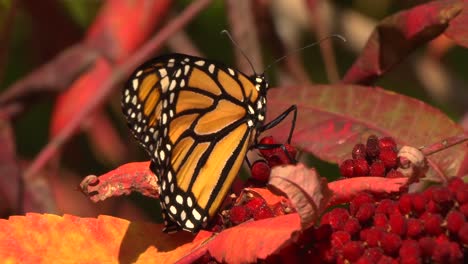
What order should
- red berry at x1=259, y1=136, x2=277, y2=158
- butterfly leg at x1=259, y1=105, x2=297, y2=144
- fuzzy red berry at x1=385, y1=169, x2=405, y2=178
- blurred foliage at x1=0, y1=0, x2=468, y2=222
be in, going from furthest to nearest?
1. blurred foliage at x1=0, y1=0, x2=468, y2=222
2. butterfly leg at x1=259, y1=105, x2=297, y2=144
3. red berry at x1=259, y1=136, x2=277, y2=158
4. fuzzy red berry at x1=385, y1=169, x2=405, y2=178

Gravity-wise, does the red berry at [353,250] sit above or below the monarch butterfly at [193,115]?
below

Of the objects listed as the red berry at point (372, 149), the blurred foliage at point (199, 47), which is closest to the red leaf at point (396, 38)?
the red berry at point (372, 149)

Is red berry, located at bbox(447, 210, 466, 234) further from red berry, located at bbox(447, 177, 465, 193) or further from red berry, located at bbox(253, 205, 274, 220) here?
red berry, located at bbox(253, 205, 274, 220)

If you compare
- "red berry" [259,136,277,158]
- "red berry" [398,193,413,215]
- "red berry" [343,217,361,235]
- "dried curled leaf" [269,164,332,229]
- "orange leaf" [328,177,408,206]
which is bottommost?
"red berry" [343,217,361,235]

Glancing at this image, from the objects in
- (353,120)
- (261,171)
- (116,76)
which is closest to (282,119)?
(353,120)

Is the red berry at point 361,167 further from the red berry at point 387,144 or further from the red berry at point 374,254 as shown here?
the red berry at point 374,254

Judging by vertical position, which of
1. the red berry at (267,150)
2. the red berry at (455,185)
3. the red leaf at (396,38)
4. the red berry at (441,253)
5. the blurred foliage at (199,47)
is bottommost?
the blurred foliage at (199,47)

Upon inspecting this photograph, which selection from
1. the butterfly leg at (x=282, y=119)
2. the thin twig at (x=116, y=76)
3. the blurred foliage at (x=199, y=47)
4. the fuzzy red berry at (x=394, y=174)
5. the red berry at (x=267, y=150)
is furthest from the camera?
the blurred foliage at (x=199, y=47)

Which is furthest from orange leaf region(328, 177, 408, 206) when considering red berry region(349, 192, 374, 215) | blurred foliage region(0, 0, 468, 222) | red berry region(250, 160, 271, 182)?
blurred foliage region(0, 0, 468, 222)
